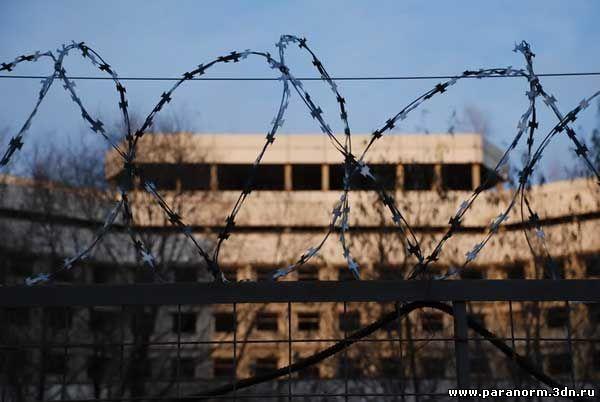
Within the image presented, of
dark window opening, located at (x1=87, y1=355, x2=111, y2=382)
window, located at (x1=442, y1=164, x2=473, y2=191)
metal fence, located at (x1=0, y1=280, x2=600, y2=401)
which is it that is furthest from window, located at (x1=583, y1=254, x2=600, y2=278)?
window, located at (x1=442, y1=164, x2=473, y2=191)

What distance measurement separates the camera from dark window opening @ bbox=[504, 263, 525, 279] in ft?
92.6

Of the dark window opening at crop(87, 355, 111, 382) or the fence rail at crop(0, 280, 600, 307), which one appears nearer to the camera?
the fence rail at crop(0, 280, 600, 307)

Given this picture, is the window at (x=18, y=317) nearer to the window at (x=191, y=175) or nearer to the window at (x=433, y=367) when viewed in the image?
the window at (x=191, y=175)

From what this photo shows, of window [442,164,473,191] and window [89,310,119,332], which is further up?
window [442,164,473,191]

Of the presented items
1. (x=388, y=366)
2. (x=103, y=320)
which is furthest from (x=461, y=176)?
(x=103, y=320)

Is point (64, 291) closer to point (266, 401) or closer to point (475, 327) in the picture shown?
point (475, 327)

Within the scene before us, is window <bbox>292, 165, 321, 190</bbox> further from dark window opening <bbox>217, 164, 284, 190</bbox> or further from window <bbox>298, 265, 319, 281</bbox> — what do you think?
window <bbox>298, 265, 319, 281</bbox>

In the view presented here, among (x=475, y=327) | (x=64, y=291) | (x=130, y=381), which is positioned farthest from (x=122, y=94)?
(x=130, y=381)

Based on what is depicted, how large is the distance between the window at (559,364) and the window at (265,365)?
9694 mm

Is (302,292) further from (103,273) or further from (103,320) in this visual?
(103,273)

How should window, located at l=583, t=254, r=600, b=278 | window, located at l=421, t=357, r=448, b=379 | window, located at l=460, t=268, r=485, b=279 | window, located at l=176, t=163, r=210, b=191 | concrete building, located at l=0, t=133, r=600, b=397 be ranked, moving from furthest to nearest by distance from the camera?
window, located at l=460, t=268, r=485, b=279, window, located at l=176, t=163, r=210, b=191, concrete building, located at l=0, t=133, r=600, b=397, window, located at l=583, t=254, r=600, b=278, window, located at l=421, t=357, r=448, b=379

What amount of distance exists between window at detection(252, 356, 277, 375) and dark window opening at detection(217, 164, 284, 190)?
11.8 m

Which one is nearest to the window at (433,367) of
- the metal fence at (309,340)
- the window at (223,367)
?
the metal fence at (309,340)

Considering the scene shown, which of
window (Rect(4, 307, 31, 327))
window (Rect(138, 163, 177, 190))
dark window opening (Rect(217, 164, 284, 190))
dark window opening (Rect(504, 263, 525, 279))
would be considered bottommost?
window (Rect(4, 307, 31, 327))
